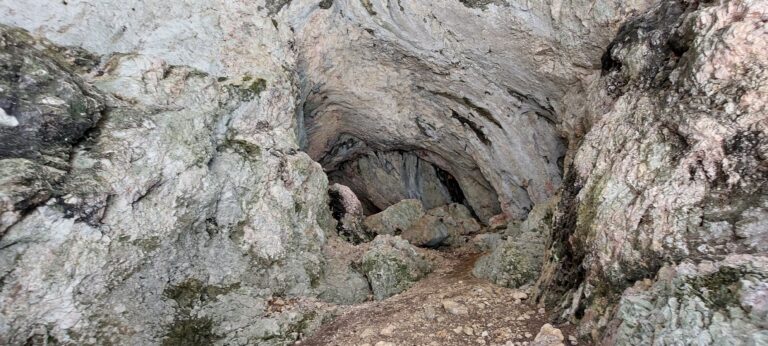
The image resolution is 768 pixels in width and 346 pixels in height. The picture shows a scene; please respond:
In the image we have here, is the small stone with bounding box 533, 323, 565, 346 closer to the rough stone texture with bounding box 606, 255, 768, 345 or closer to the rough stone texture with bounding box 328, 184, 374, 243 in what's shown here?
the rough stone texture with bounding box 606, 255, 768, 345

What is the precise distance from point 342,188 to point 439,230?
10.3 ft

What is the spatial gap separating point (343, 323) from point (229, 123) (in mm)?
4349

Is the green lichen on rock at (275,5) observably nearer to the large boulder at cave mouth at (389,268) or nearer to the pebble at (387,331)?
the large boulder at cave mouth at (389,268)

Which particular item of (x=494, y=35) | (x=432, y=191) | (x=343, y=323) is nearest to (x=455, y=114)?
(x=494, y=35)

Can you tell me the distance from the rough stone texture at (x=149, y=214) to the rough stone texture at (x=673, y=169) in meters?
4.29

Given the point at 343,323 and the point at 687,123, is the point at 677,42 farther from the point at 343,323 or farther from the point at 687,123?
the point at 343,323

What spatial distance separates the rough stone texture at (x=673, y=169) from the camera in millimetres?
4770

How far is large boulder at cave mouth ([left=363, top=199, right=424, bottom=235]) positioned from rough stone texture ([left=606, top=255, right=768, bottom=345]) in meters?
9.39

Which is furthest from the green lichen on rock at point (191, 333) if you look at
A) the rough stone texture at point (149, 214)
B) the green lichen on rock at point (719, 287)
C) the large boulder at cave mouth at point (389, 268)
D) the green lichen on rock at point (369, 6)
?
the green lichen on rock at point (369, 6)

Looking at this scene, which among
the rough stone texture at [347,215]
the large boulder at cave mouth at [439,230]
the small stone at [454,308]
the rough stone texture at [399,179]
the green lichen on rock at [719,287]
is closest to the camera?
the green lichen on rock at [719,287]

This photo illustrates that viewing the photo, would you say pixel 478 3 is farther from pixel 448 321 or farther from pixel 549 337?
pixel 549 337

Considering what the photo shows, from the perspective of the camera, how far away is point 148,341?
6.40m

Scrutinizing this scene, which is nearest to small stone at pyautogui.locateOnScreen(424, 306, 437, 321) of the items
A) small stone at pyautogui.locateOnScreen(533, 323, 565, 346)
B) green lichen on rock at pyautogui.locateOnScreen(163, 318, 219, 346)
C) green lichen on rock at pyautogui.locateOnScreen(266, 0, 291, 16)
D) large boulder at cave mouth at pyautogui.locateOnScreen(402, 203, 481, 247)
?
small stone at pyautogui.locateOnScreen(533, 323, 565, 346)

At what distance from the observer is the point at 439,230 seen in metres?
13.4
